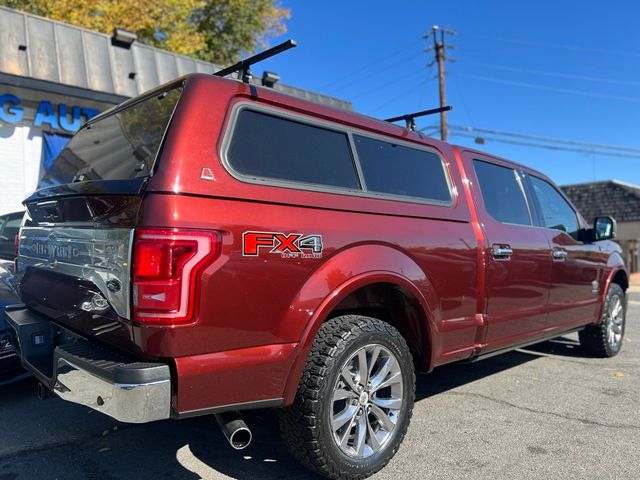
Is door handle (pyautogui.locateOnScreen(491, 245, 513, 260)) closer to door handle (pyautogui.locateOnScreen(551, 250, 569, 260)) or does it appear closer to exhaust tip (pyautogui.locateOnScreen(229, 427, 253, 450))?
door handle (pyautogui.locateOnScreen(551, 250, 569, 260))

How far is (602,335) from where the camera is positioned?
5730mm

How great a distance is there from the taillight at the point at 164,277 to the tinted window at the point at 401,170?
4.38ft

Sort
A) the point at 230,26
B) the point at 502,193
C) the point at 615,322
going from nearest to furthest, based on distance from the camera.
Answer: the point at 502,193, the point at 615,322, the point at 230,26

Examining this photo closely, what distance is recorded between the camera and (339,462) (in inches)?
107

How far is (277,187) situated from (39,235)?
1601 millimetres

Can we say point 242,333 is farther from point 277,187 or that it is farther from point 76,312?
point 76,312

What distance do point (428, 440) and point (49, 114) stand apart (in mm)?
9731

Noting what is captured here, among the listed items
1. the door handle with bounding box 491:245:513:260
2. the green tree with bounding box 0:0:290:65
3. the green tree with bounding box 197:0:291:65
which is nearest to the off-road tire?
the door handle with bounding box 491:245:513:260

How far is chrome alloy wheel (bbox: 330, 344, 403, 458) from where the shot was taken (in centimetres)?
282

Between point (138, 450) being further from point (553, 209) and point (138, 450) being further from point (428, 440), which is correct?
point (553, 209)

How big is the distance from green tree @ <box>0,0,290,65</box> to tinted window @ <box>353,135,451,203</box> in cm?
1351

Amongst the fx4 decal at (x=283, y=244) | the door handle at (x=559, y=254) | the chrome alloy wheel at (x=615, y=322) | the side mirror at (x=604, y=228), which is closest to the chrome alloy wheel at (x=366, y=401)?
the fx4 decal at (x=283, y=244)

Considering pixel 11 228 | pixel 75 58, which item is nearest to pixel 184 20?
pixel 75 58

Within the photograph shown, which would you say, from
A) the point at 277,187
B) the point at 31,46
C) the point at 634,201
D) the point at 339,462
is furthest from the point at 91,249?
the point at 634,201
